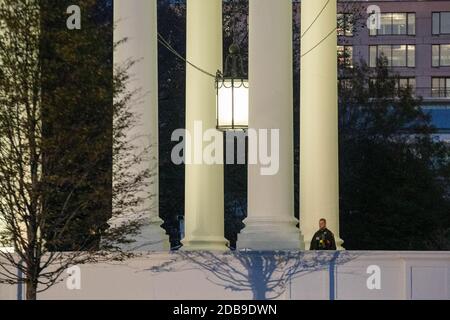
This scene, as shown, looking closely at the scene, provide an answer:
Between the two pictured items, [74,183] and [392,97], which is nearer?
[74,183]

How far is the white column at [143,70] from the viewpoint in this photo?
9550 cm

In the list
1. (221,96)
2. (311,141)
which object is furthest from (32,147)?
(311,141)

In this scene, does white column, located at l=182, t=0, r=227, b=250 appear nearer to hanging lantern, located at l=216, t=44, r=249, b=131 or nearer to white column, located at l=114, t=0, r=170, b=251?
white column, located at l=114, t=0, r=170, b=251

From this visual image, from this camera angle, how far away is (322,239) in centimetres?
9706

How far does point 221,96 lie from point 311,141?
15.1 metres

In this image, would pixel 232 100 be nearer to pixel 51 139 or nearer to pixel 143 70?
pixel 143 70

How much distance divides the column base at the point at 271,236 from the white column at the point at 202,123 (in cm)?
757

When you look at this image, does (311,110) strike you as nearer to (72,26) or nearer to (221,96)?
(221,96)

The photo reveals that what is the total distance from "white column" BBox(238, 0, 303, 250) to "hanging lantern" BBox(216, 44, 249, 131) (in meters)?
3.29

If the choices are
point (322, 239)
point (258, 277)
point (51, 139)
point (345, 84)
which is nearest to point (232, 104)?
point (258, 277)

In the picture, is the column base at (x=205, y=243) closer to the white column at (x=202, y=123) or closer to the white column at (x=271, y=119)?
the white column at (x=202, y=123)

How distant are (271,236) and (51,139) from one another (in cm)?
1949

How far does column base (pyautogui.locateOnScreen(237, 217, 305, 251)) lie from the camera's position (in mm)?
93188
